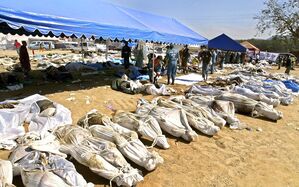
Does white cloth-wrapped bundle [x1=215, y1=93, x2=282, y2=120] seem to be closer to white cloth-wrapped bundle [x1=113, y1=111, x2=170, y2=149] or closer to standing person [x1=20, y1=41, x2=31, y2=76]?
white cloth-wrapped bundle [x1=113, y1=111, x2=170, y2=149]

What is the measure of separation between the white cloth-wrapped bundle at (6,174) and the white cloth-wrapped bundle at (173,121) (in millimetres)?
2795

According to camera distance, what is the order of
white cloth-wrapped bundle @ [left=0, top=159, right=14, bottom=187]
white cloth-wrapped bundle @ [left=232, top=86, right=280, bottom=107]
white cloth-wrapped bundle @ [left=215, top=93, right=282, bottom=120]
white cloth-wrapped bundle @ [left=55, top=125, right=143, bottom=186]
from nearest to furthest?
white cloth-wrapped bundle @ [left=0, top=159, right=14, bottom=187], white cloth-wrapped bundle @ [left=55, top=125, right=143, bottom=186], white cloth-wrapped bundle @ [left=215, top=93, right=282, bottom=120], white cloth-wrapped bundle @ [left=232, top=86, right=280, bottom=107]

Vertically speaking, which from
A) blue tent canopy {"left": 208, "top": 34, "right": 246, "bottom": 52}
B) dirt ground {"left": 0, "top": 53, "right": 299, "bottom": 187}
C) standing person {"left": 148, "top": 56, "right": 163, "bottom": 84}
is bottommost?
dirt ground {"left": 0, "top": 53, "right": 299, "bottom": 187}

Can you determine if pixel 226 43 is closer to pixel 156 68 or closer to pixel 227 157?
pixel 156 68

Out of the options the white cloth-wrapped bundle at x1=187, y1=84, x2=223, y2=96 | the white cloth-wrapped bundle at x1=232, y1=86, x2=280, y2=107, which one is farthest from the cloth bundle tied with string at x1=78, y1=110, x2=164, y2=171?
the white cloth-wrapped bundle at x1=232, y1=86, x2=280, y2=107

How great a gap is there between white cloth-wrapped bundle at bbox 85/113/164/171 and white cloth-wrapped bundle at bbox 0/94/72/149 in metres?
0.93

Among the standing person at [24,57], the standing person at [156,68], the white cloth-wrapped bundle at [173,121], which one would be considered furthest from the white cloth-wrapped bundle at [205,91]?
the standing person at [24,57]

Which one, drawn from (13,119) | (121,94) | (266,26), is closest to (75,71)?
(121,94)

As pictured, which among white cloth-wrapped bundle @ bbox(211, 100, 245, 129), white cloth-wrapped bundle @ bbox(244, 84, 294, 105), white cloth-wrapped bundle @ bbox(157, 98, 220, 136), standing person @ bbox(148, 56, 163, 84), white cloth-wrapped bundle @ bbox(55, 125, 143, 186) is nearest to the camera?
white cloth-wrapped bundle @ bbox(55, 125, 143, 186)

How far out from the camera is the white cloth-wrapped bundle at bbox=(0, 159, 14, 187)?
302cm

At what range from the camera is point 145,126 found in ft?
16.4

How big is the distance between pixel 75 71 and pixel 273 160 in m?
10.3

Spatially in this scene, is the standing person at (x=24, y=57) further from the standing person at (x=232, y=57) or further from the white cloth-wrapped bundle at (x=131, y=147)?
the standing person at (x=232, y=57)

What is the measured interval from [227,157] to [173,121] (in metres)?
1.12
